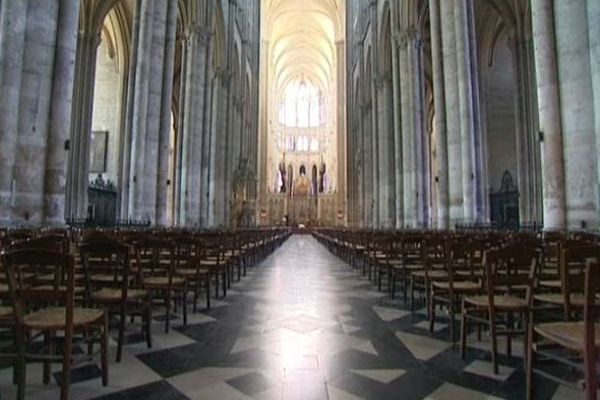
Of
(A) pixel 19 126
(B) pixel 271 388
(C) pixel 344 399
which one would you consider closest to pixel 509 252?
(C) pixel 344 399

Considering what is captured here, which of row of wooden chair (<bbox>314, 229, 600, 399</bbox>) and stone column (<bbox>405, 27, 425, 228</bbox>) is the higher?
stone column (<bbox>405, 27, 425, 228</bbox>)

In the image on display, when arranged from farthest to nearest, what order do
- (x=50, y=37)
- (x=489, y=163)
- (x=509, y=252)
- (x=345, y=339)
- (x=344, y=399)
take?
1. (x=489, y=163)
2. (x=50, y=37)
3. (x=345, y=339)
4. (x=509, y=252)
5. (x=344, y=399)

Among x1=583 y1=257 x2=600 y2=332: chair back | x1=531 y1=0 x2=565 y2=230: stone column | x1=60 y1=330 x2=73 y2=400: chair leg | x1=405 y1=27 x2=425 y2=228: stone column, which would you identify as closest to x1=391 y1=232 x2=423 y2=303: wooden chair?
x1=531 y1=0 x2=565 y2=230: stone column

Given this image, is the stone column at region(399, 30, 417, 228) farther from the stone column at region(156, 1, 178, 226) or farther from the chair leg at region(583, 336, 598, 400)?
the chair leg at region(583, 336, 598, 400)

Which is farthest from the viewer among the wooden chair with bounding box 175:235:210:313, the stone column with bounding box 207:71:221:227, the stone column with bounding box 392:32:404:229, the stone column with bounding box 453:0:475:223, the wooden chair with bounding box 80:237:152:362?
the stone column with bounding box 207:71:221:227

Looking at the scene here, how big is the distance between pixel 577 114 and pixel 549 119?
0.56 metres

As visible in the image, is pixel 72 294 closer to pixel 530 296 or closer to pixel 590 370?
pixel 590 370

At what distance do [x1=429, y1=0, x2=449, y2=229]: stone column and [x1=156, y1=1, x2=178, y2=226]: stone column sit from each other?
389 inches

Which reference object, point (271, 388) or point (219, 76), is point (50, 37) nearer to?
point (271, 388)

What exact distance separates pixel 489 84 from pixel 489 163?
203 inches

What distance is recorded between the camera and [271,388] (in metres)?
3.12

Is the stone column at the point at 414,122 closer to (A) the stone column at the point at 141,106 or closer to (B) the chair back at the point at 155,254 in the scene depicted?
(A) the stone column at the point at 141,106

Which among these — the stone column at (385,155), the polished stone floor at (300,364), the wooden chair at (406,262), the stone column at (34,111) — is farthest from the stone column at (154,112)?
the stone column at (385,155)

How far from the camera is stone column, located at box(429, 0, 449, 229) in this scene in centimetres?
1543
